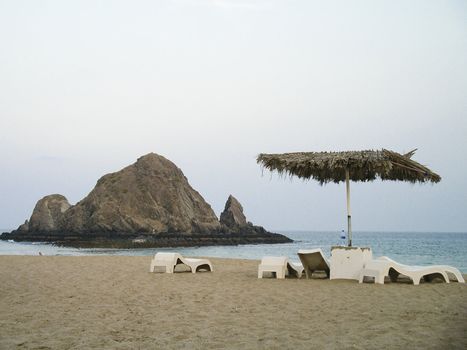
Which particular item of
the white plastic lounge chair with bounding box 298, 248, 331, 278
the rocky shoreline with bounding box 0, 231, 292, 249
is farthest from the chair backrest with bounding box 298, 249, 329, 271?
the rocky shoreline with bounding box 0, 231, 292, 249

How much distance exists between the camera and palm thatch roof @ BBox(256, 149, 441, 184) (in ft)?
33.7

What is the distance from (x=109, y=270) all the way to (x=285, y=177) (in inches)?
208

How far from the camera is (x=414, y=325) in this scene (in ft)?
19.1

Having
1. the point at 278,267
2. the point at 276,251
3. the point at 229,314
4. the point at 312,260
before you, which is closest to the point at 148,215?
the point at 276,251

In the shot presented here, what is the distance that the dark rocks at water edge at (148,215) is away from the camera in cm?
7319

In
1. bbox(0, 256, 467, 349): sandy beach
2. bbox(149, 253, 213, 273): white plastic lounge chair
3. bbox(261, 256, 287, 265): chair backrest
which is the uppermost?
bbox(261, 256, 287, 265): chair backrest

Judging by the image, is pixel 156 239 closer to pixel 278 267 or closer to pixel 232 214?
pixel 232 214

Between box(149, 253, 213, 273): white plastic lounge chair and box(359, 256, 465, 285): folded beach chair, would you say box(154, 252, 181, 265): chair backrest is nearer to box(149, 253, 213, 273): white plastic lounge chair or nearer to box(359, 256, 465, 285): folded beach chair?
box(149, 253, 213, 273): white plastic lounge chair

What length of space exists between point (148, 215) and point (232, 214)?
58.7 ft

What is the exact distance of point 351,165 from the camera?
34.2 feet

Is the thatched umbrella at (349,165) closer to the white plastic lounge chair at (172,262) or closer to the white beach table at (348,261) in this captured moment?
the white beach table at (348,261)

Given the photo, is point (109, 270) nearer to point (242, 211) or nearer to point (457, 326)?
point (457, 326)

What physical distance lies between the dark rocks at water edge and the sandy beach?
2238 inches

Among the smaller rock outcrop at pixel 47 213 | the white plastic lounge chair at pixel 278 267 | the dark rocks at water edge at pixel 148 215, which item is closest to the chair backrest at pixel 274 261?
the white plastic lounge chair at pixel 278 267
